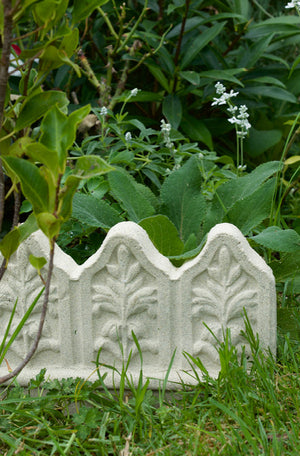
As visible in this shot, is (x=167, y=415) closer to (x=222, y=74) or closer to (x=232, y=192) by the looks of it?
(x=232, y=192)

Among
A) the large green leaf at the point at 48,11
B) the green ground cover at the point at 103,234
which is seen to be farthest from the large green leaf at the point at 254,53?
the large green leaf at the point at 48,11

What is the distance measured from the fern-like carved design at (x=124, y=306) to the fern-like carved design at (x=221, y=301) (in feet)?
0.40

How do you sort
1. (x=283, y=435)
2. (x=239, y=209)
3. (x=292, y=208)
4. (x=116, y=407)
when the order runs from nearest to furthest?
(x=283, y=435)
(x=116, y=407)
(x=239, y=209)
(x=292, y=208)

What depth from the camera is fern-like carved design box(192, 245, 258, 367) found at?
1566 millimetres

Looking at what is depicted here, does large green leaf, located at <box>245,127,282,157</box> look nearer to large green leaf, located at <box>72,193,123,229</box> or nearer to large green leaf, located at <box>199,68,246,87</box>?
large green leaf, located at <box>199,68,246,87</box>

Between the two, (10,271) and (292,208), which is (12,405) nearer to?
(10,271)

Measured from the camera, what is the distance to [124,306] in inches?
63.1

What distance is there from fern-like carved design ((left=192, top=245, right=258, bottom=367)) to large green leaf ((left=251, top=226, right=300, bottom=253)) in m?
0.19

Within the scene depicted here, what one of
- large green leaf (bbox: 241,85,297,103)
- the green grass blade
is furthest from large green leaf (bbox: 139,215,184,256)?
large green leaf (bbox: 241,85,297,103)

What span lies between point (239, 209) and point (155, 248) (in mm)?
358

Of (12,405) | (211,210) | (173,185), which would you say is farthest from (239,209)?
(12,405)

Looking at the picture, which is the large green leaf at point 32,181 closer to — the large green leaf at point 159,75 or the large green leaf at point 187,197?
the large green leaf at point 187,197

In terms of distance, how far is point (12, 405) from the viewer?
1.55 m

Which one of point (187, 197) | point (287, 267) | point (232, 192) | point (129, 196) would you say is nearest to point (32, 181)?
point (129, 196)
